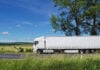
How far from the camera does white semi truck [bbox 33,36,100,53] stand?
5916 cm

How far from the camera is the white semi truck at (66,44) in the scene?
194 ft

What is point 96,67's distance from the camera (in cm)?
1828

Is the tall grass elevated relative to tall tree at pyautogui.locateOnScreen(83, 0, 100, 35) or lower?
lower

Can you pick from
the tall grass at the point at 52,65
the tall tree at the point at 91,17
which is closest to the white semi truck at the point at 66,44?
the tall tree at the point at 91,17

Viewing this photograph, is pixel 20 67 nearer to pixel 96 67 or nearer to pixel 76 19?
pixel 96 67

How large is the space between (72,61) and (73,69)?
1.92m

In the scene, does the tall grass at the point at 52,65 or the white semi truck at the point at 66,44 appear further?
the white semi truck at the point at 66,44

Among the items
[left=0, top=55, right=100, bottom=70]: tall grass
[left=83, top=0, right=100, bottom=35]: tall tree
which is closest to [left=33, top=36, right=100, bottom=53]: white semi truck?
[left=83, top=0, right=100, bottom=35]: tall tree

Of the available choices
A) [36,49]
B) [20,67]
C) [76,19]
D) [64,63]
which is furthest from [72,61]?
[76,19]

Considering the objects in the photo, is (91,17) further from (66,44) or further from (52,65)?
(52,65)

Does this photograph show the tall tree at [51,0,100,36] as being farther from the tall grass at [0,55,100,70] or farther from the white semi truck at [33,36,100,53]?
the tall grass at [0,55,100,70]

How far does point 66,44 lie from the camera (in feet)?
195

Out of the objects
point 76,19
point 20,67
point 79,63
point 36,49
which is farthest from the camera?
point 76,19

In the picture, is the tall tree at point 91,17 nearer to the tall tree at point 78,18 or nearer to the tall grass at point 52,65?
the tall tree at point 78,18
